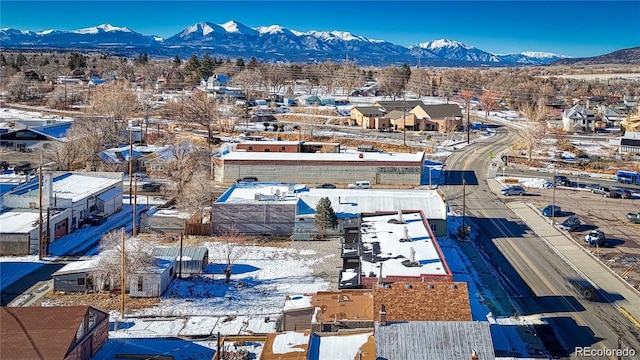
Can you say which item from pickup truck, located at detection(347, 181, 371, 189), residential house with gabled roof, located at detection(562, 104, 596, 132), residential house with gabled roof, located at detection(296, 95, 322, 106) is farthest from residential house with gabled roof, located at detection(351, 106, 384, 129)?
pickup truck, located at detection(347, 181, 371, 189)

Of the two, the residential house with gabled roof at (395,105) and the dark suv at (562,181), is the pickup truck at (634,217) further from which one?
the residential house with gabled roof at (395,105)

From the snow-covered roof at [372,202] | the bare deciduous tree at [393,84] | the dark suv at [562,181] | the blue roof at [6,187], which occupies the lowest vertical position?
the blue roof at [6,187]

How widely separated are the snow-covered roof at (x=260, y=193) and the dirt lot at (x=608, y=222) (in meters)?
11.5

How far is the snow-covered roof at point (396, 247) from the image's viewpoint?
50.3 feet

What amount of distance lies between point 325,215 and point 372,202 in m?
2.74

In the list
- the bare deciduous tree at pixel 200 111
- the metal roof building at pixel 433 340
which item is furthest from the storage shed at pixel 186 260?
the bare deciduous tree at pixel 200 111

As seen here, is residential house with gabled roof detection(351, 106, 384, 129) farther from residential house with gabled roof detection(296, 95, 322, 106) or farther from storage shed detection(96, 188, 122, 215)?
storage shed detection(96, 188, 122, 215)

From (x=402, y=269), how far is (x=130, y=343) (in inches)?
279

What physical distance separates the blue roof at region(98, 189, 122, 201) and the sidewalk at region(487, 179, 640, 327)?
712 inches

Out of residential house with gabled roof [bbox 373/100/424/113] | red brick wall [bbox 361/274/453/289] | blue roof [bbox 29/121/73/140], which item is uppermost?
residential house with gabled roof [bbox 373/100/424/113]

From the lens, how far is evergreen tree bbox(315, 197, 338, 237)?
859 inches

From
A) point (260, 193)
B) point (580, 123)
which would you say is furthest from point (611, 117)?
point (260, 193)

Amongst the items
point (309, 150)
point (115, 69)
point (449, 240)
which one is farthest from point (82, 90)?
point (449, 240)

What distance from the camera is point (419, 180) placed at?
3138 centimetres
